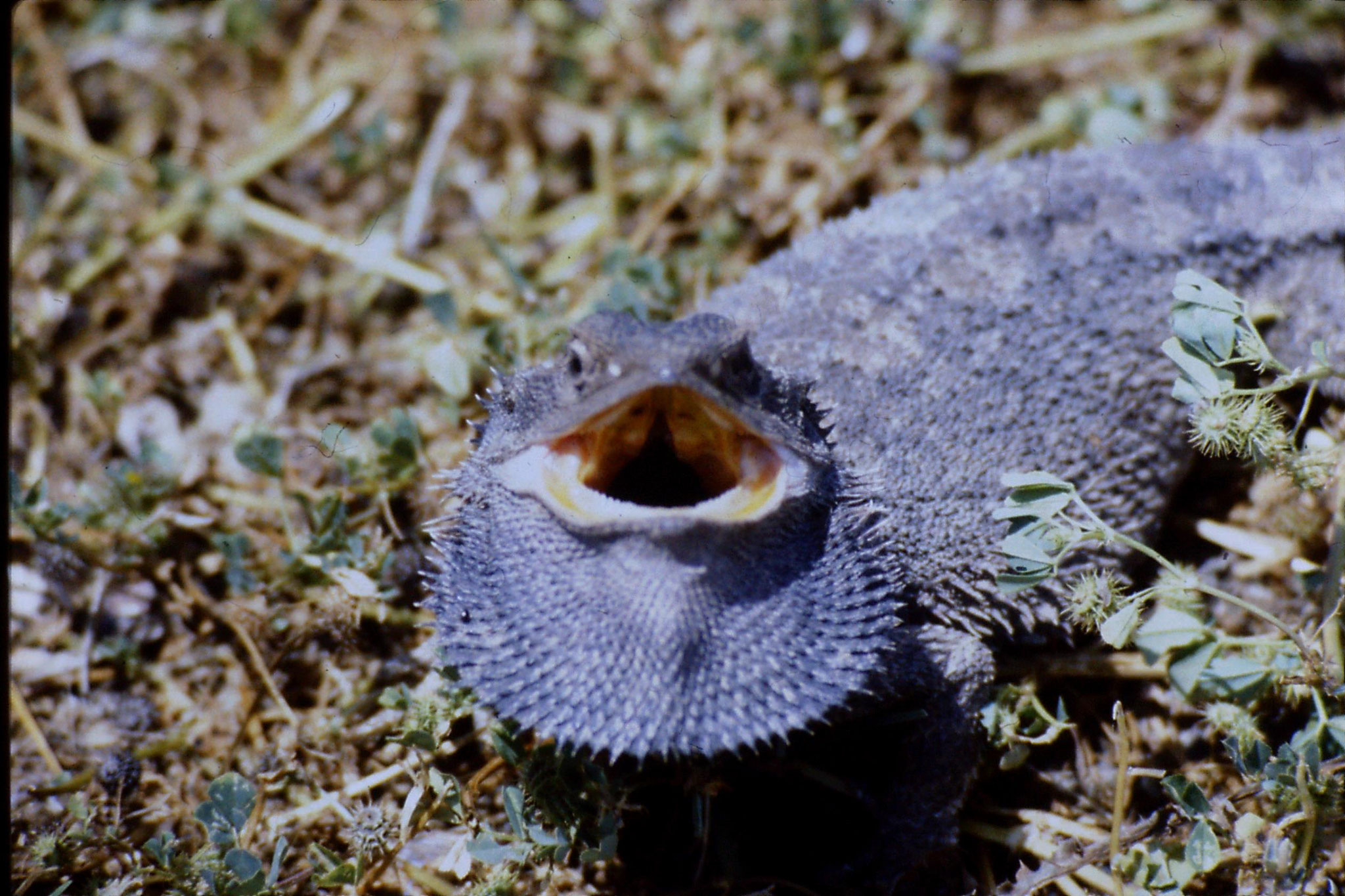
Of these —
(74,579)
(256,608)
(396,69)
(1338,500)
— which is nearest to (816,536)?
(1338,500)

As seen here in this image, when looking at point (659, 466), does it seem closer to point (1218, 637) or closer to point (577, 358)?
point (577, 358)

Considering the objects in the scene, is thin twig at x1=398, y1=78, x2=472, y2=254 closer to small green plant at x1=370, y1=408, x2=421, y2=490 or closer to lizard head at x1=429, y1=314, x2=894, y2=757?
small green plant at x1=370, y1=408, x2=421, y2=490

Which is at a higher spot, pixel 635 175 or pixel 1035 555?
pixel 635 175

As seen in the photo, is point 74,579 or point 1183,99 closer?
point 74,579

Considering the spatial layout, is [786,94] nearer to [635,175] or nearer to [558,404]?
[635,175]

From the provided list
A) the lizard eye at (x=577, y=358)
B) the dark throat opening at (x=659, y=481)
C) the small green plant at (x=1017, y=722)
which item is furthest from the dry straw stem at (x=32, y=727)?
the small green plant at (x=1017, y=722)

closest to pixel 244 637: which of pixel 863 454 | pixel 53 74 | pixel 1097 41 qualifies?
pixel 863 454

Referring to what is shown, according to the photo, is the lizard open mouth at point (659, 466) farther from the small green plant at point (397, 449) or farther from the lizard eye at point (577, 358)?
the small green plant at point (397, 449)
